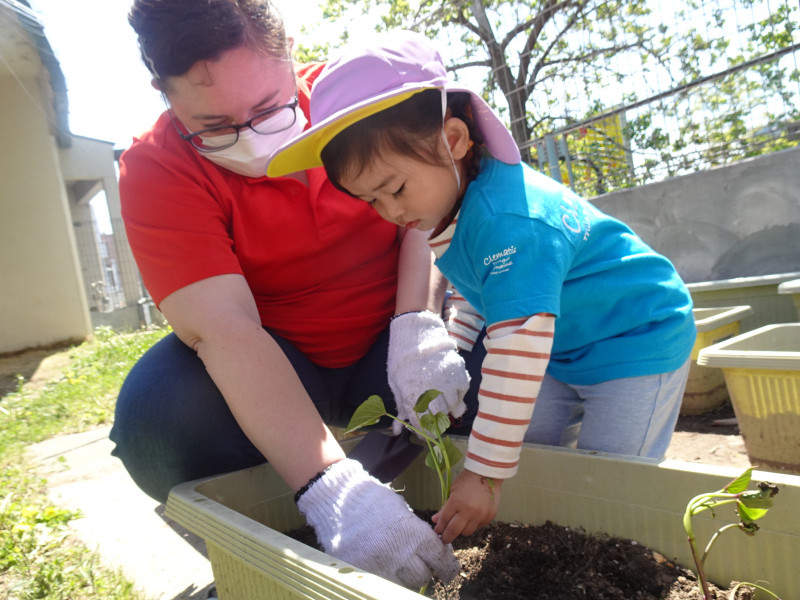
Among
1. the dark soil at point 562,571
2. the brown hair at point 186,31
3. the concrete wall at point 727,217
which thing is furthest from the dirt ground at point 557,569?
the concrete wall at point 727,217

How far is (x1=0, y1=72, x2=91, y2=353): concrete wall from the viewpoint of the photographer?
6.55 meters

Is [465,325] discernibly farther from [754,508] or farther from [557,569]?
[754,508]

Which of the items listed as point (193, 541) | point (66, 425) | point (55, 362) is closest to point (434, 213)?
point (193, 541)

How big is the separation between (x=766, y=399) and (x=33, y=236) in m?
7.29

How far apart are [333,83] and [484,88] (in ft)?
12.6

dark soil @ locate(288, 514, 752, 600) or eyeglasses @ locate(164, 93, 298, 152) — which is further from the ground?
eyeglasses @ locate(164, 93, 298, 152)

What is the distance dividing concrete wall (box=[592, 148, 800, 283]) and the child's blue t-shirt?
6.59 feet

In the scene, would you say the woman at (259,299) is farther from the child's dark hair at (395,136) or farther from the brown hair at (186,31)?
the child's dark hair at (395,136)

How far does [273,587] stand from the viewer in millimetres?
757

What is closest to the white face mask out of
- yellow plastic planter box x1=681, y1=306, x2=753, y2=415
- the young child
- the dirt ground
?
the young child

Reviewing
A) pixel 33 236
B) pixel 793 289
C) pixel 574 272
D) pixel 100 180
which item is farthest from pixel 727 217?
pixel 100 180

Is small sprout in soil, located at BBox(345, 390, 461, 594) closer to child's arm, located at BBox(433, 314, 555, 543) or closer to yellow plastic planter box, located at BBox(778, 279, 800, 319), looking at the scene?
child's arm, located at BBox(433, 314, 555, 543)

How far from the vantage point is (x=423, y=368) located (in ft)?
4.08

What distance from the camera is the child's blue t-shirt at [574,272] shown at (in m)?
1.00
